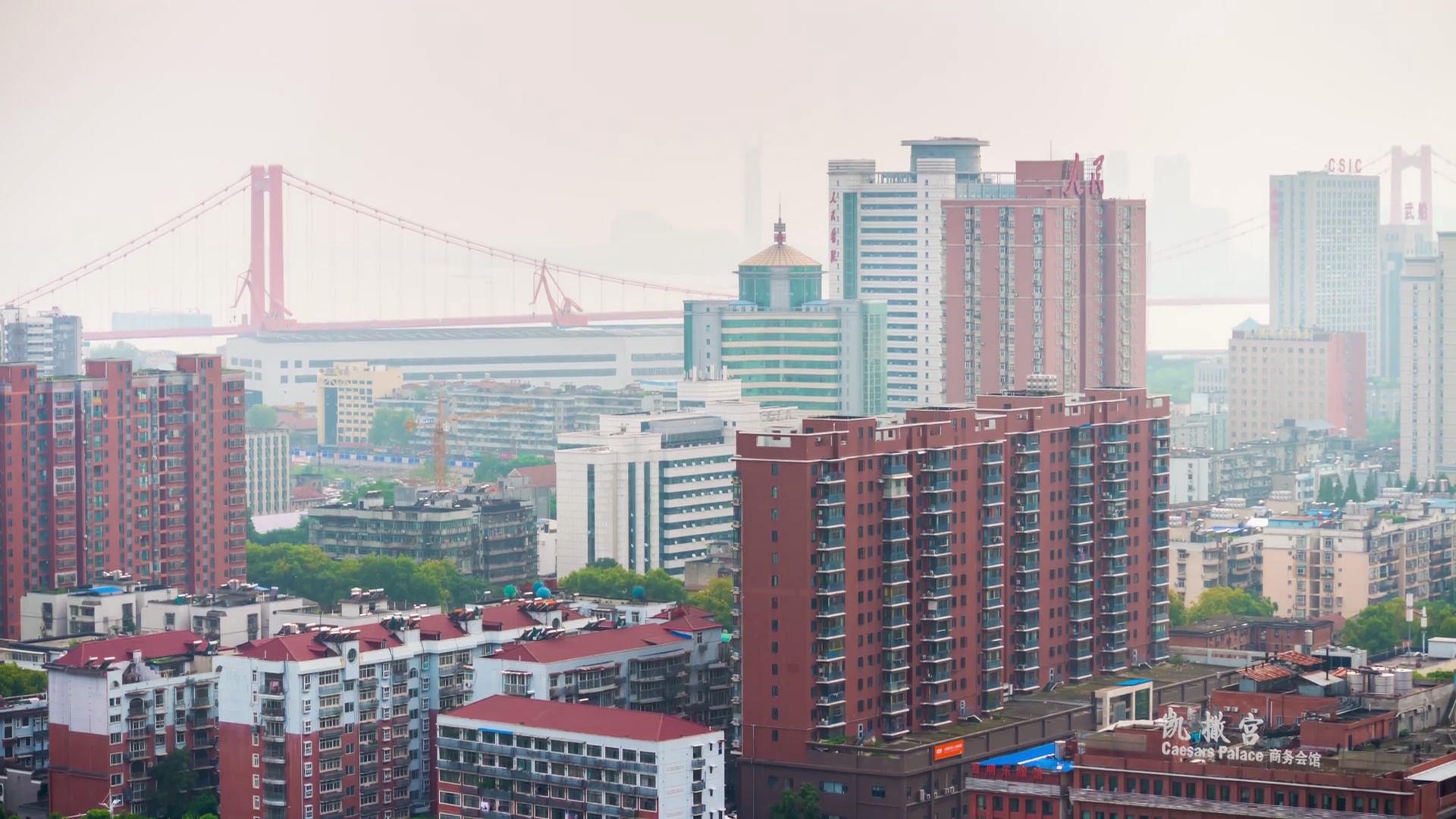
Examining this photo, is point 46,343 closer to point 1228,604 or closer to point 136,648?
point 1228,604

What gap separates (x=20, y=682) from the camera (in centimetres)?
4988

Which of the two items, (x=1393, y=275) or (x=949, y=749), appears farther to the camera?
(x=1393, y=275)

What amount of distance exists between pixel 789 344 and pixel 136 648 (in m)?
37.2

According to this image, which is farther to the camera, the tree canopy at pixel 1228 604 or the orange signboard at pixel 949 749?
the tree canopy at pixel 1228 604

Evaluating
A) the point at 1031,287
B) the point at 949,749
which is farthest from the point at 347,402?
the point at 949,749

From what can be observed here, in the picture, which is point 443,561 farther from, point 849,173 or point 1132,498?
point 849,173

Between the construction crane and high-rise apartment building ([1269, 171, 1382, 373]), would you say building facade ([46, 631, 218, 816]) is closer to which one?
the construction crane

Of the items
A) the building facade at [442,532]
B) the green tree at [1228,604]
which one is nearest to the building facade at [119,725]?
the building facade at [442,532]

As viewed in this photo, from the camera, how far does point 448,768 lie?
4222 centimetres

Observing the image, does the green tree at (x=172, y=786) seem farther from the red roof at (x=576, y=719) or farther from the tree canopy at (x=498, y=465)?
the tree canopy at (x=498, y=465)

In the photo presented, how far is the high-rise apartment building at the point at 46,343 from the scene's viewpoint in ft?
277

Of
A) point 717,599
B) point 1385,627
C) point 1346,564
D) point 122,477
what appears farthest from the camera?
point 1346,564

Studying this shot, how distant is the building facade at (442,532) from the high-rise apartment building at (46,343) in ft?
66.9

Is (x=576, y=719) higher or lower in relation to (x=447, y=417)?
lower
